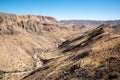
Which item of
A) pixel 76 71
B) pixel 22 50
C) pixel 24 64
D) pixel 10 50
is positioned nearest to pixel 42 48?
pixel 22 50

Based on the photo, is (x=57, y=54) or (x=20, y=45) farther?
(x=20, y=45)

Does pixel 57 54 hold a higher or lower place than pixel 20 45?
higher

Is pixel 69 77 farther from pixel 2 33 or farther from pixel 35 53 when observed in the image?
pixel 2 33

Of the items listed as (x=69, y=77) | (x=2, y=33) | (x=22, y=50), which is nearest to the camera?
(x=69, y=77)

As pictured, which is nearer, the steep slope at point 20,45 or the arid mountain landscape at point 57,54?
the arid mountain landscape at point 57,54

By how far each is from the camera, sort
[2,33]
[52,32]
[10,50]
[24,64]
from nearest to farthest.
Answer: [24,64], [10,50], [2,33], [52,32]

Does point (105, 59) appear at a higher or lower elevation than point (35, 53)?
higher

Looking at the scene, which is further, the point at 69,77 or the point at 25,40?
the point at 25,40

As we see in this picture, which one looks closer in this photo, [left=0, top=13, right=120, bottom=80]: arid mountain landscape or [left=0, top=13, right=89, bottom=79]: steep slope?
[left=0, top=13, right=120, bottom=80]: arid mountain landscape
